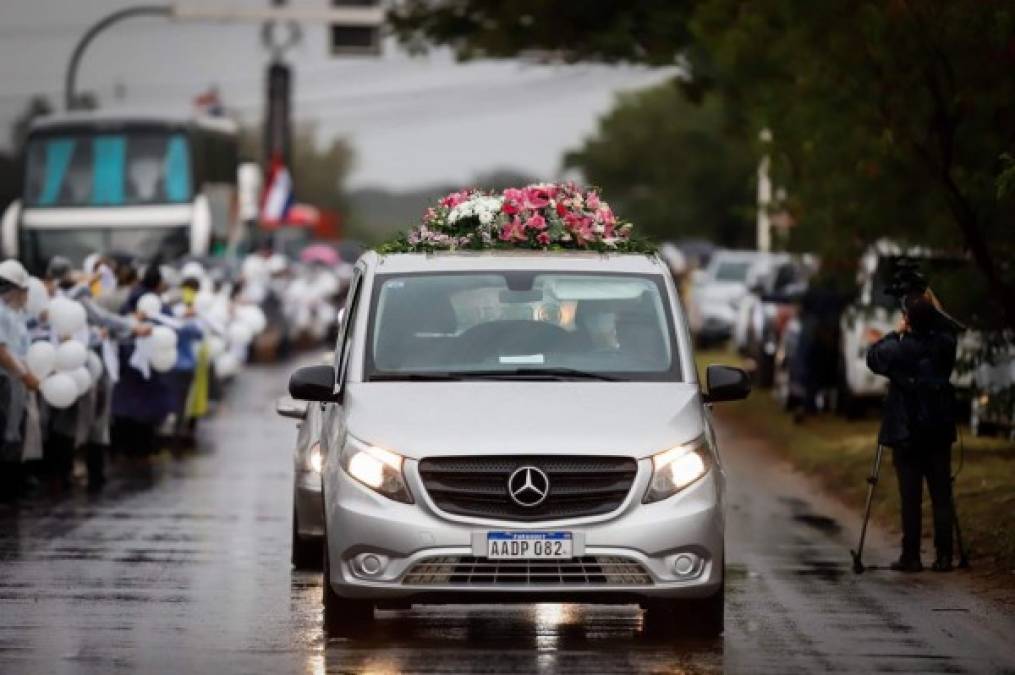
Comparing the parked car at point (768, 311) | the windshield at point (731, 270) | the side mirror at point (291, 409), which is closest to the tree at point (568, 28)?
the parked car at point (768, 311)

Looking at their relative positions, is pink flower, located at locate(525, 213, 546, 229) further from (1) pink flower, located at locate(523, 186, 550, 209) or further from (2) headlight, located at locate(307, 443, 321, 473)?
(2) headlight, located at locate(307, 443, 321, 473)

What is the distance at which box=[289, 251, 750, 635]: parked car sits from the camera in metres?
12.2

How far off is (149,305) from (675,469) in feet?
45.7

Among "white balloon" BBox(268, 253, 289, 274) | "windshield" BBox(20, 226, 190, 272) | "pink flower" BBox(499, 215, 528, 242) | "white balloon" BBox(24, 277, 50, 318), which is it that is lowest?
"white balloon" BBox(268, 253, 289, 274)

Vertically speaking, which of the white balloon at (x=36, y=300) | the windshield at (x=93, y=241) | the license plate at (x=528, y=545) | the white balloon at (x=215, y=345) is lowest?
the windshield at (x=93, y=241)

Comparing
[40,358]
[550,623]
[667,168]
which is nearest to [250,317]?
[40,358]

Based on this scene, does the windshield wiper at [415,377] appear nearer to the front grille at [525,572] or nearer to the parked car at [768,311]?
the front grille at [525,572]

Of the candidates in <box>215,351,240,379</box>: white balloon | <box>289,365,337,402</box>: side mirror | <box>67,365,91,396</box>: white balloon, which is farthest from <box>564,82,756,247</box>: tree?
<box>289,365,337,402</box>: side mirror

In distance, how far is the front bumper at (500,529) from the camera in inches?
480

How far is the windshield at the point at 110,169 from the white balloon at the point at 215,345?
13.1 metres

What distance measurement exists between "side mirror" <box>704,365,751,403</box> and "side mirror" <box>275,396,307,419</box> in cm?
373

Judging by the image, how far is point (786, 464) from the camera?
86.1ft

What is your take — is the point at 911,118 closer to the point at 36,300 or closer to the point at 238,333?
the point at 36,300

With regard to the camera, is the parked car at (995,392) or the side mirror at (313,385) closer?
the side mirror at (313,385)
